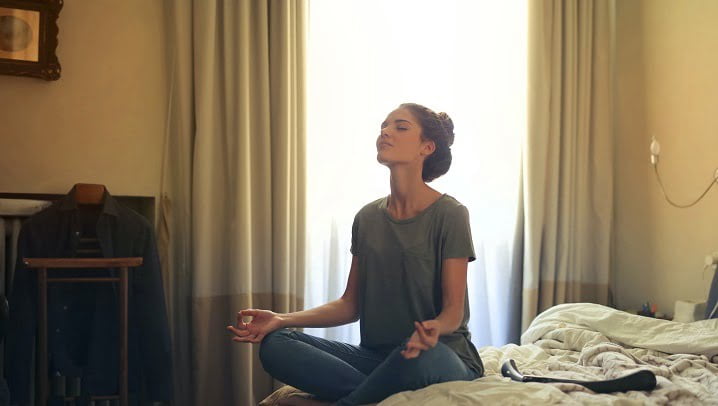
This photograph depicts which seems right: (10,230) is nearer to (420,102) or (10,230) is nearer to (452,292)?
(452,292)

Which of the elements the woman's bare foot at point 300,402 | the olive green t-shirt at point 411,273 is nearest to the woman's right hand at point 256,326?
the woman's bare foot at point 300,402

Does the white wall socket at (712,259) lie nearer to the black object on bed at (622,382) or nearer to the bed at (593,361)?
the bed at (593,361)

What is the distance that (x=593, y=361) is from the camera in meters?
2.06

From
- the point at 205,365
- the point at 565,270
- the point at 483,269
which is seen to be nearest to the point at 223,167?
the point at 205,365

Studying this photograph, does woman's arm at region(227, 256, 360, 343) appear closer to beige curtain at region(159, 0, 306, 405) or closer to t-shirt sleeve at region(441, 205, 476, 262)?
t-shirt sleeve at region(441, 205, 476, 262)

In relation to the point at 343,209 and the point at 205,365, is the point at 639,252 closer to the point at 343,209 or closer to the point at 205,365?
the point at 343,209

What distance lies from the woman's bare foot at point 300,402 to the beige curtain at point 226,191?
1101mm

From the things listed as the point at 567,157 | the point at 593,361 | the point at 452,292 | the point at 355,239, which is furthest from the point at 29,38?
the point at 567,157

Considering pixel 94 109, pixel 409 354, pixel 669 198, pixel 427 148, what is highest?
pixel 94 109

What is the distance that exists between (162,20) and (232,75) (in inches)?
15.0

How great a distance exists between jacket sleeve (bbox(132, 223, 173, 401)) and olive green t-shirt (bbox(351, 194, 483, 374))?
93 centimetres

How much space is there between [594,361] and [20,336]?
73.1 inches

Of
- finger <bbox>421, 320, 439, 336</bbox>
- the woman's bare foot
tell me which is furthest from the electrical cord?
the woman's bare foot

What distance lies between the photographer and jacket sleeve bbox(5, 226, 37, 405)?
7.61 ft
